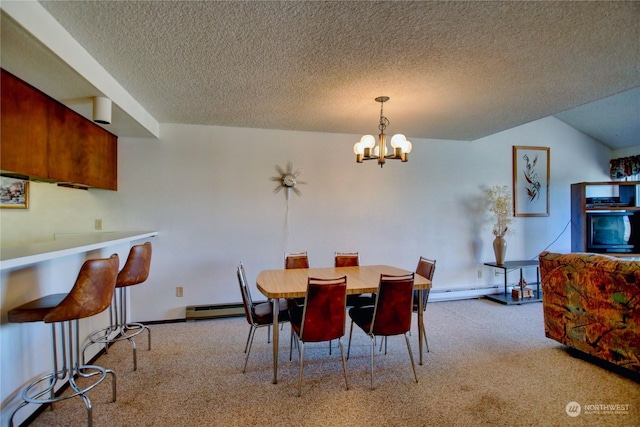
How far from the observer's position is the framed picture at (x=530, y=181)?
4.90 meters

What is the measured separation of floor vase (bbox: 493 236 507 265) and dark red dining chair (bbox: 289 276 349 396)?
132 inches

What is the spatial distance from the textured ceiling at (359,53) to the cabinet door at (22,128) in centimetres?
53

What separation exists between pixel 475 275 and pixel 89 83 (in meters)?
5.17

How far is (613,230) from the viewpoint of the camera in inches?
187

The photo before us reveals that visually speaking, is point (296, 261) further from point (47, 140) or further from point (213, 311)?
point (47, 140)

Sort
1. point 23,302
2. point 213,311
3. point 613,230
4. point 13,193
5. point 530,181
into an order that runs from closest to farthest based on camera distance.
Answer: point 23,302
point 13,193
point 213,311
point 613,230
point 530,181

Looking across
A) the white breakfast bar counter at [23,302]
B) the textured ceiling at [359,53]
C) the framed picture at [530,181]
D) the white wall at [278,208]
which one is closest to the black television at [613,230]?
the white wall at [278,208]

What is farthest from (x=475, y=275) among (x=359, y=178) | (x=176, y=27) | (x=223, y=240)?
(x=176, y=27)

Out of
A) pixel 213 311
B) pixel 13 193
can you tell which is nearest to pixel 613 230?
pixel 213 311

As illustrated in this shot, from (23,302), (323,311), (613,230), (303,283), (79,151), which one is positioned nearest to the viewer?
(23,302)

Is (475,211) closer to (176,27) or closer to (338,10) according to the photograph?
(338,10)

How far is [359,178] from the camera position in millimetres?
4320

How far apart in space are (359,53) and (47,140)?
2.43m

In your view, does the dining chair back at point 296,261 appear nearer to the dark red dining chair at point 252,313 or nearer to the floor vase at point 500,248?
the dark red dining chair at point 252,313
